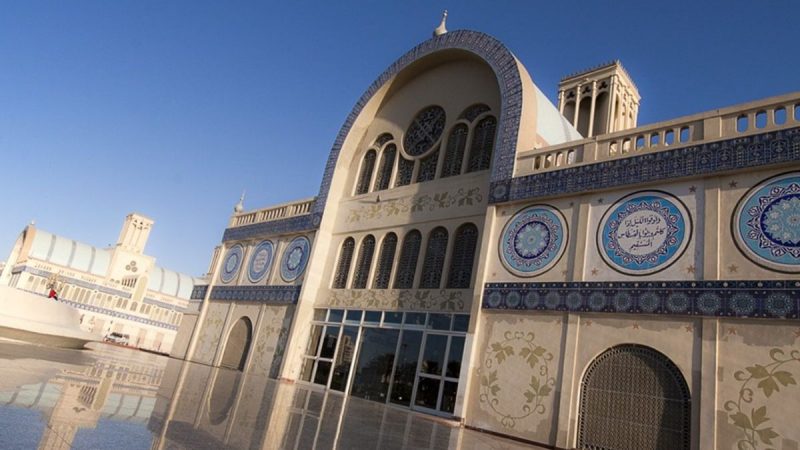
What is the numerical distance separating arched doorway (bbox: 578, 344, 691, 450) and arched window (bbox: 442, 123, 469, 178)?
22.0ft

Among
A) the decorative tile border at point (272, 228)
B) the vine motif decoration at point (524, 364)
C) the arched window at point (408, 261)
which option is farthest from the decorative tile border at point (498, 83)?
the vine motif decoration at point (524, 364)

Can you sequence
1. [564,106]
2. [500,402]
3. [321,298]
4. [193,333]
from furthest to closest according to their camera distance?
[564,106] → [193,333] → [321,298] → [500,402]

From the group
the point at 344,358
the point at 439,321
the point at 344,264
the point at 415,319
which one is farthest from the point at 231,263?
the point at 439,321

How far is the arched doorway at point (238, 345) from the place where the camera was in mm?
17219

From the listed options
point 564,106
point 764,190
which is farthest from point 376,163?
point 564,106

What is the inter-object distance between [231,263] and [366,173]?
698cm

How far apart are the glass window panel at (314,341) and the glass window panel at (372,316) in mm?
1931

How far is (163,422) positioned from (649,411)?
22.8 feet

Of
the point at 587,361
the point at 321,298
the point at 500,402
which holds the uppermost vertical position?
the point at 321,298

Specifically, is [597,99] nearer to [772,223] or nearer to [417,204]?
[417,204]

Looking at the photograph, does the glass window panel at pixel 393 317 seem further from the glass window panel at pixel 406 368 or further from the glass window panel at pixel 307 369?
the glass window panel at pixel 307 369

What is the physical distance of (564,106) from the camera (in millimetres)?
25078

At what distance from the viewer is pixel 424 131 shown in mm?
15688

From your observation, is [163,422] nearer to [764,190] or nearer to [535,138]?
[764,190]
